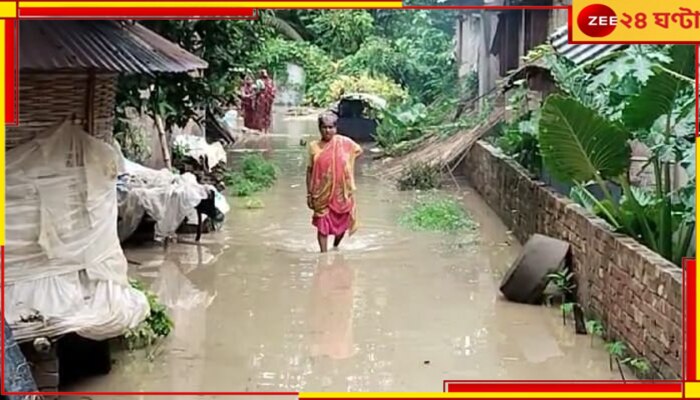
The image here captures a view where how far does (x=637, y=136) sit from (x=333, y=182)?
320cm

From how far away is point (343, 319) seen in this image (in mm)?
6566

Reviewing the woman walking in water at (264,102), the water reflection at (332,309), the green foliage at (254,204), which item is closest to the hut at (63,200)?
the water reflection at (332,309)

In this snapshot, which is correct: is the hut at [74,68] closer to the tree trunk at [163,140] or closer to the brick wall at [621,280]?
the brick wall at [621,280]

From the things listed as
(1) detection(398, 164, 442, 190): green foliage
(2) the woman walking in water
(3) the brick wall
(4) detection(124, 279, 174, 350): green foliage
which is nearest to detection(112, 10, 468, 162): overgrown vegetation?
(2) the woman walking in water

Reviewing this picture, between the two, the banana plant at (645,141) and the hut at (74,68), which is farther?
the banana plant at (645,141)

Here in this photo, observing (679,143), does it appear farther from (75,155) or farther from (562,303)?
(75,155)

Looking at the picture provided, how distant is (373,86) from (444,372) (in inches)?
616

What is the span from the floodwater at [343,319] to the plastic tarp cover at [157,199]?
24 cm

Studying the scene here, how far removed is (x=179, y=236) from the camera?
9461mm

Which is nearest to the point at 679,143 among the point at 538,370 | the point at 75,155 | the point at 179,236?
the point at 538,370

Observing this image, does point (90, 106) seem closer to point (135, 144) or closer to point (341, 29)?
point (135, 144)

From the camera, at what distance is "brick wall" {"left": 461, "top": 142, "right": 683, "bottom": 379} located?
4758mm

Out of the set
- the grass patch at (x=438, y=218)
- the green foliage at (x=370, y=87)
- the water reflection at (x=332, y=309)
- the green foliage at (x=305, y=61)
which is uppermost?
the green foliage at (x=305, y=61)

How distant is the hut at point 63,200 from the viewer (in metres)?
4.32
